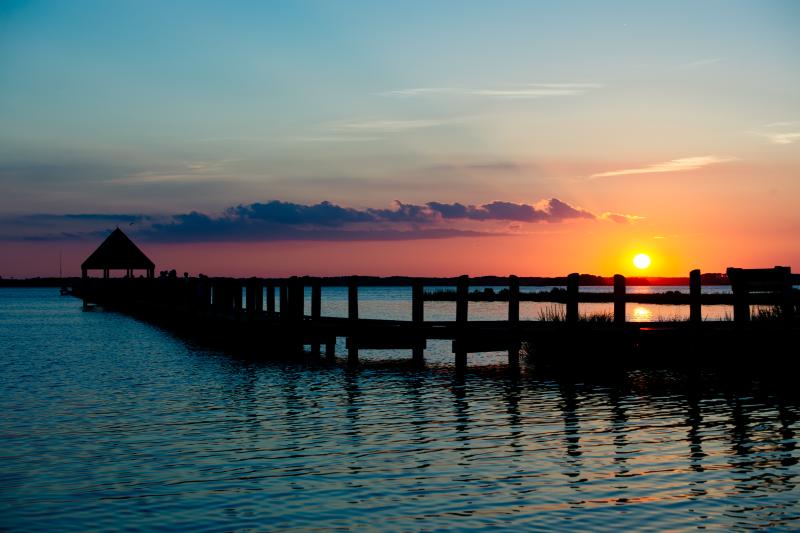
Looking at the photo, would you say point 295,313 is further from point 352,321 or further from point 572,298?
point 572,298

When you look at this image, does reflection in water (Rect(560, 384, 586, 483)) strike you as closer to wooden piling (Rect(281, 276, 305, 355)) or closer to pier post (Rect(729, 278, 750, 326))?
pier post (Rect(729, 278, 750, 326))

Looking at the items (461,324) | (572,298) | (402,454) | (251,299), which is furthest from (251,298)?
(402,454)

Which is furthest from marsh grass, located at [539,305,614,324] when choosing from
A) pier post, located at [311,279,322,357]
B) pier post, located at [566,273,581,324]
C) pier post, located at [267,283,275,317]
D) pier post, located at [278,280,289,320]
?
pier post, located at [267,283,275,317]

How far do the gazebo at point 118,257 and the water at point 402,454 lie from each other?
6174 cm

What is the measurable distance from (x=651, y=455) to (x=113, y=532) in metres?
7.02

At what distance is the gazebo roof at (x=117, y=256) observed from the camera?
8288 cm

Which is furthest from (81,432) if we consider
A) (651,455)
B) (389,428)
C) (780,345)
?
(780,345)

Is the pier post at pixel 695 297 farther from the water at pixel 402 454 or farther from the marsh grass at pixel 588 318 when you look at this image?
the marsh grass at pixel 588 318

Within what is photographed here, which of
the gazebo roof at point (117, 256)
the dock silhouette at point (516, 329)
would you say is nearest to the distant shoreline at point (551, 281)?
the dock silhouette at point (516, 329)

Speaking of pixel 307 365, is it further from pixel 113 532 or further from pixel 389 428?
pixel 113 532

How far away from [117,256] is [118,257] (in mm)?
122

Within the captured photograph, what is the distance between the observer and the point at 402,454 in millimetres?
13055

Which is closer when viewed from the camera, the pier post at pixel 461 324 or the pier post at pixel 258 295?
the pier post at pixel 461 324

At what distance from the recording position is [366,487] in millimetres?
11109
